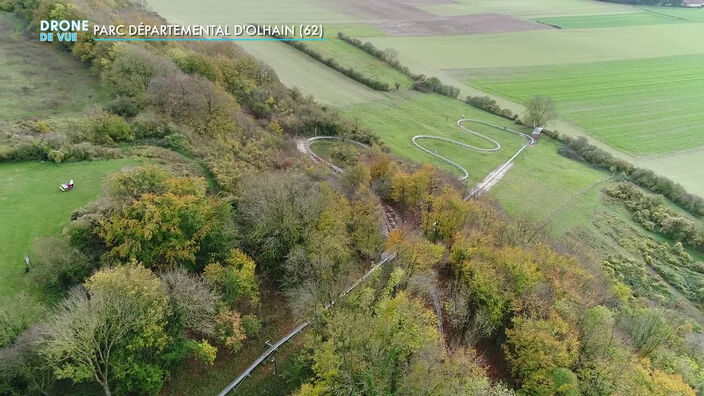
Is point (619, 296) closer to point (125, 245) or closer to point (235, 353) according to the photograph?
point (235, 353)

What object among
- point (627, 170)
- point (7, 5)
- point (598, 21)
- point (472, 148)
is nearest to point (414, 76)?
point (472, 148)

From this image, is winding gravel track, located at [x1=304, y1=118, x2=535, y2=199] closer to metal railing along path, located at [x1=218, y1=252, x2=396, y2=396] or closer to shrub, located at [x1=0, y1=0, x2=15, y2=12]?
metal railing along path, located at [x1=218, y1=252, x2=396, y2=396]

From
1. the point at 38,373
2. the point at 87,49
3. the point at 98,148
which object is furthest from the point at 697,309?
the point at 87,49

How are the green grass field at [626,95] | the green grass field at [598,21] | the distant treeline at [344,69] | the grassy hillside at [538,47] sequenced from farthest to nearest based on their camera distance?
the green grass field at [598,21], the grassy hillside at [538,47], the distant treeline at [344,69], the green grass field at [626,95]

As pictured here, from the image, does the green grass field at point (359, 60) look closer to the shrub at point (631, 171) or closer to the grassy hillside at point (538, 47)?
the grassy hillside at point (538, 47)

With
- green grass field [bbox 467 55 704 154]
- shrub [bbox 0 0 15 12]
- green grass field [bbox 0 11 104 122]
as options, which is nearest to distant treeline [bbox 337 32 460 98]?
green grass field [bbox 467 55 704 154]

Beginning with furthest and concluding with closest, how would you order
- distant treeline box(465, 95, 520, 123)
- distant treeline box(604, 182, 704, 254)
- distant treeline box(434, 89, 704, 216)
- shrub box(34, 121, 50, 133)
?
1. distant treeline box(465, 95, 520, 123)
2. distant treeline box(434, 89, 704, 216)
3. distant treeline box(604, 182, 704, 254)
4. shrub box(34, 121, 50, 133)

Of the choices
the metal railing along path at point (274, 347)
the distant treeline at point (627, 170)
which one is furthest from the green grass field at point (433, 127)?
the metal railing along path at point (274, 347)
